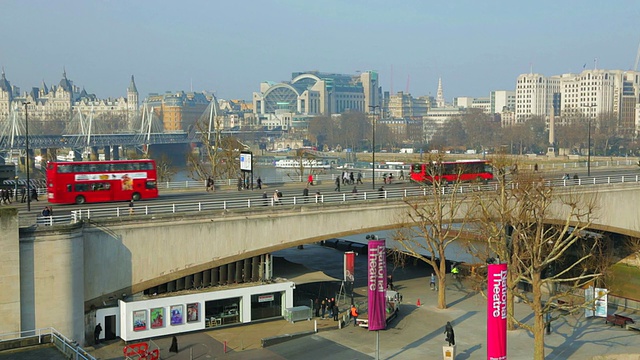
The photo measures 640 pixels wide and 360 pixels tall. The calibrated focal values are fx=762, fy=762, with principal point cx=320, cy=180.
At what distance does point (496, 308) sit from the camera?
2764 centimetres

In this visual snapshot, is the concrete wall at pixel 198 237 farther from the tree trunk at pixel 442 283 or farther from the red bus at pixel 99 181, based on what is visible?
the red bus at pixel 99 181

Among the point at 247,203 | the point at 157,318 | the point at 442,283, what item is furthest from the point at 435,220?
the point at 157,318

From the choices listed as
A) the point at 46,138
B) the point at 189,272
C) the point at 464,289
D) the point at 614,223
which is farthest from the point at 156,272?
the point at 46,138

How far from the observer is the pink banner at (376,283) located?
3678 centimetres

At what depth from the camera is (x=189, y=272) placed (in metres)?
39.4

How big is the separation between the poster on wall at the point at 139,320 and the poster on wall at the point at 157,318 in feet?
1.29

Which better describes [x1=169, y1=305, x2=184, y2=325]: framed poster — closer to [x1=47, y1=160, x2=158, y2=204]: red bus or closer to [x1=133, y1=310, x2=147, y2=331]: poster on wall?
[x1=133, y1=310, x2=147, y2=331]: poster on wall

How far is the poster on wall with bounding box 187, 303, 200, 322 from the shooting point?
38094 millimetres

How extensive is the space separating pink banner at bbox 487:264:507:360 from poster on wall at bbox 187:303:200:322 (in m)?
16.0

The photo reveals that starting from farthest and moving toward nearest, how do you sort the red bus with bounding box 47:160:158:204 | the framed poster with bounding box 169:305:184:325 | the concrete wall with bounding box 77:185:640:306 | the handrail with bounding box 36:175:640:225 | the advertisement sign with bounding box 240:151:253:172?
the advertisement sign with bounding box 240:151:253:172 → the red bus with bounding box 47:160:158:204 → the framed poster with bounding box 169:305:184:325 → the handrail with bounding box 36:175:640:225 → the concrete wall with bounding box 77:185:640:306

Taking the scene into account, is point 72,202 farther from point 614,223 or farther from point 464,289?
point 614,223

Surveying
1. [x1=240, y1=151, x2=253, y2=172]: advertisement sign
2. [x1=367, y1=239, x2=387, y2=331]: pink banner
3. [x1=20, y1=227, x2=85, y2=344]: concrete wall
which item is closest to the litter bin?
[x1=367, y1=239, x2=387, y2=331]: pink banner

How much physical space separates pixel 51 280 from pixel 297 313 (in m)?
12.8

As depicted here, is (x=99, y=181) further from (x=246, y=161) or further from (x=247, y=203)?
(x=246, y=161)
